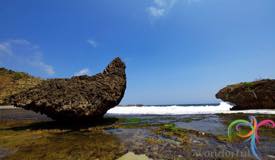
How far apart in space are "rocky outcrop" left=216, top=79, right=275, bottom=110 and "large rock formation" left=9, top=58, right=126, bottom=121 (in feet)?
67.1

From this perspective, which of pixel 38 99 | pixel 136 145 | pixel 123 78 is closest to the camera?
pixel 136 145

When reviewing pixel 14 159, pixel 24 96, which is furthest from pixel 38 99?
pixel 14 159

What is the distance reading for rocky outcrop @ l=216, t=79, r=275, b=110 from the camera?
76.3 ft

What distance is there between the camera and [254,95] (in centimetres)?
2438

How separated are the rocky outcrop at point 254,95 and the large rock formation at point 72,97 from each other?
20.5 meters

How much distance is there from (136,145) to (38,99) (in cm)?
793

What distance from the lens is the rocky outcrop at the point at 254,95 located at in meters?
23.3

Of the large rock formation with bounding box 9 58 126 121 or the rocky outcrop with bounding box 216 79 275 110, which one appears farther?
the rocky outcrop with bounding box 216 79 275 110

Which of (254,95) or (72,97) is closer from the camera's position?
(72,97)

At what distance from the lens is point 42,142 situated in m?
7.32

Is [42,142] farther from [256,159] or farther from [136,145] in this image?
[256,159]

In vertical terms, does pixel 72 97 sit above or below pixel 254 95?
below

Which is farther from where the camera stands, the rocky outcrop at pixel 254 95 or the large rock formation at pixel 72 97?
the rocky outcrop at pixel 254 95

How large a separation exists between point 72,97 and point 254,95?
25.0 m
